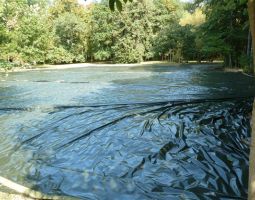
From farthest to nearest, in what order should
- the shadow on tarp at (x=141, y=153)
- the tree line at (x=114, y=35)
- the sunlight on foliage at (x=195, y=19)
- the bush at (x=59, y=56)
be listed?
the sunlight on foliage at (x=195, y=19)
the bush at (x=59, y=56)
the tree line at (x=114, y=35)
the shadow on tarp at (x=141, y=153)

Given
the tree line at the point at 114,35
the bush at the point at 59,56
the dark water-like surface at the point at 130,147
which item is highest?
the tree line at the point at 114,35

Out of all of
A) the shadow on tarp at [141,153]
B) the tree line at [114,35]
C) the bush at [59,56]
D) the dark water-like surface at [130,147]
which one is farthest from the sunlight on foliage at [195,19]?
the shadow on tarp at [141,153]

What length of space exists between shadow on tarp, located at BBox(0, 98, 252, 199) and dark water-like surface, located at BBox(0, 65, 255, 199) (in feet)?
0.04

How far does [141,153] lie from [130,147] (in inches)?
14.6

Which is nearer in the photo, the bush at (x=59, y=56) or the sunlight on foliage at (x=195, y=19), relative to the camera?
the bush at (x=59, y=56)

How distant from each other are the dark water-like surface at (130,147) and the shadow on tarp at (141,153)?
0.04 ft

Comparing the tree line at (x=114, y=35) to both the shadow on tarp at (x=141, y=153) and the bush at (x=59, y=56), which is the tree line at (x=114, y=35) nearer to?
the bush at (x=59, y=56)

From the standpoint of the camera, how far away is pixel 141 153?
4.78 meters

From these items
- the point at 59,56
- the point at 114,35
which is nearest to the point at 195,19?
the point at 114,35

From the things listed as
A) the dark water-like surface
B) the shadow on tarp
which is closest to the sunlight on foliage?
the dark water-like surface

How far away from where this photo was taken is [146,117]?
706cm

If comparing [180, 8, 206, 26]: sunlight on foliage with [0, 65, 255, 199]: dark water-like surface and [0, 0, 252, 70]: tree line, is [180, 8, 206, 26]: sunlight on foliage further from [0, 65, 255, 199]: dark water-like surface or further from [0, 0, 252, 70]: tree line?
[0, 65, 255, 199]: dark water-like surface

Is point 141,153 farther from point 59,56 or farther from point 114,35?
point 59,56

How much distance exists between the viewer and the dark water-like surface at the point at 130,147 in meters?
3.65
